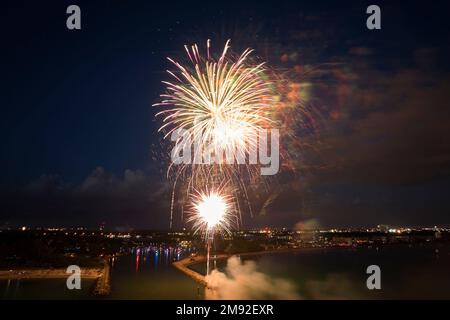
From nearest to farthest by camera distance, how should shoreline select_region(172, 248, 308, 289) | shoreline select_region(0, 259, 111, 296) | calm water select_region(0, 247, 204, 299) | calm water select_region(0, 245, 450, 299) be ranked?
calm water select_region(0, 247, 204, 299) → calm water select_region(0, 245, 450, 299) → shoreline select_region(172, 248, 308, 289) → shoreline select_region(0, 259, 111, 296)

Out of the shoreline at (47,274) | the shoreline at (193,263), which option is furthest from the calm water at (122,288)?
the shoreline at (47,274)

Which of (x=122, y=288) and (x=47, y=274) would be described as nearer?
(x=122, y=288)

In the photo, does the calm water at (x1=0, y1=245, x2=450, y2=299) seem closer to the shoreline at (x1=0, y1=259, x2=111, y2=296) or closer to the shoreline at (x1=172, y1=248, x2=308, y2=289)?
the shoreline at (x1=172, y1=248, x2=308, y2=289)

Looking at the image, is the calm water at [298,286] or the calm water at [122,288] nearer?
the calm water at [122,288]

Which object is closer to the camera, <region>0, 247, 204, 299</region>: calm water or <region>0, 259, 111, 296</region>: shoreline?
<region>0, 247, 204, 299</region>: calm water

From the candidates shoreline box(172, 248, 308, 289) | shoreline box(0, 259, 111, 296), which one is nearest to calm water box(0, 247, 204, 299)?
shoreline box(172, 248, 308, 289)

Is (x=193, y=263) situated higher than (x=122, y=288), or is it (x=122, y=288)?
(x=193, y=263)

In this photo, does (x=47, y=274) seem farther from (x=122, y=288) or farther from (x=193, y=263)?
(x=193, y=263)

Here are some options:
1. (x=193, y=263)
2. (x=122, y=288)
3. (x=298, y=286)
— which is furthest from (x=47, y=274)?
(x=298, y=286)

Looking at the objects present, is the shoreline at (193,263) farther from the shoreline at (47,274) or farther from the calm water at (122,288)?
the shoreline at (47,274)

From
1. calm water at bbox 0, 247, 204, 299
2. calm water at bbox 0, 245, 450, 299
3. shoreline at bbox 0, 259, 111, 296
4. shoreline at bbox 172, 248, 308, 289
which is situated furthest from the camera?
shoreline at bbox 0, 259, 111, 296
